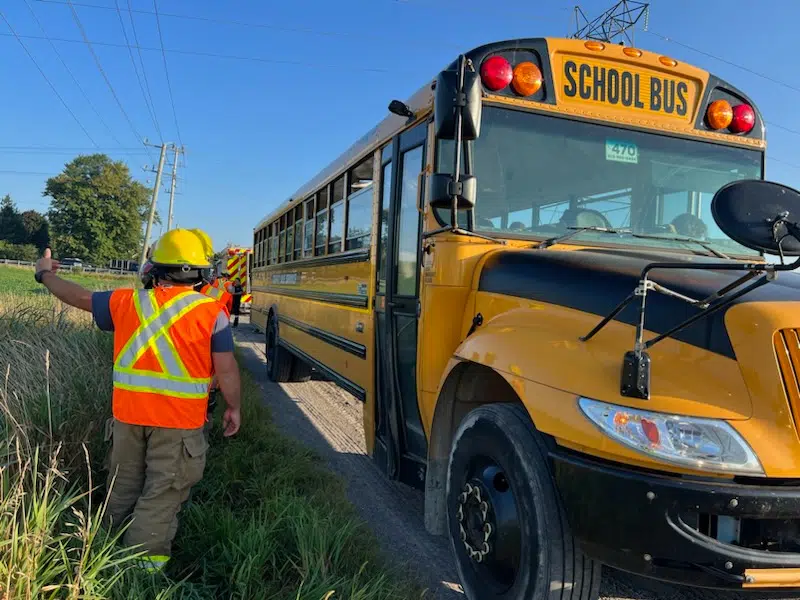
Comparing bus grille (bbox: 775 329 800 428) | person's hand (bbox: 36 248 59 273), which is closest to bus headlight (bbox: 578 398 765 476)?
bus grille (bbox: 775 329 800 428)

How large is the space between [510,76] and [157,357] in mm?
2242

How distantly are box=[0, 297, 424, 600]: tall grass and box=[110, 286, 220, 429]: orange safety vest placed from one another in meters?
0.33

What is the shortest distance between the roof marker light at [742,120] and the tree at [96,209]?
65969 mm

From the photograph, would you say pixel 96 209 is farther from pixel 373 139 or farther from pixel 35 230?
pixel 373 139

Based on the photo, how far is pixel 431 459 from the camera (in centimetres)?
291

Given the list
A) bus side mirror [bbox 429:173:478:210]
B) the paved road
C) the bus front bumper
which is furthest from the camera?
the paved road

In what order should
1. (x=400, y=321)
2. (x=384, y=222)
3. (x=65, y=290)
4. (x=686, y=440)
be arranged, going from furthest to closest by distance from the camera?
1. (x=384, y=222)
2. (x=400, y=321)
3. (x=65, y=290)
4. (x=686, y=440)

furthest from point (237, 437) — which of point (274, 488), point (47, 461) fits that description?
point (47, 461)

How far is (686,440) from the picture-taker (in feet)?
5.60

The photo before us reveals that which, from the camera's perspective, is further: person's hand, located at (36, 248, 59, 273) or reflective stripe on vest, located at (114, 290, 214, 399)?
person's hand, located at (36, 248, 59, 273)

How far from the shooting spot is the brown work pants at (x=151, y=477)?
2.57 metres

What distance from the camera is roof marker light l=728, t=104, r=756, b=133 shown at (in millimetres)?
3426

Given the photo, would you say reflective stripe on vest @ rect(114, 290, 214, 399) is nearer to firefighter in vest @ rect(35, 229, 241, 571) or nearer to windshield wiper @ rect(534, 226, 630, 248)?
firefighter in vest @ rect(35, 229, 241, 571)

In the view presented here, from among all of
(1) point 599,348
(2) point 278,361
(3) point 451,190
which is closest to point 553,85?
(3) point 451,190
